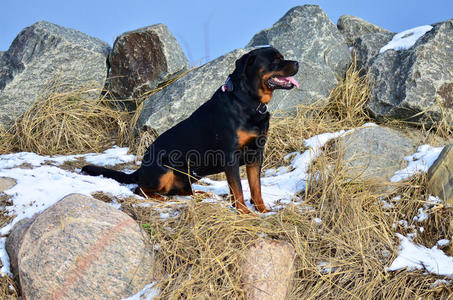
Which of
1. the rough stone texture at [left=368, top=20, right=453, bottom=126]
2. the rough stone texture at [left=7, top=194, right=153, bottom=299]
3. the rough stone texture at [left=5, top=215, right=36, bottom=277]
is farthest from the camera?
the rough stone texture at [left=368, top=20, right=453, bottom=126]

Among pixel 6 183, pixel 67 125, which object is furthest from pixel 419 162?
pixel 67 125

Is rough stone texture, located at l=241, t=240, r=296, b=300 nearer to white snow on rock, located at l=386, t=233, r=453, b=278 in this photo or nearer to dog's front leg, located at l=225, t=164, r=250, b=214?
dog's front leg, located at l=225, t=164, r=250, b=214

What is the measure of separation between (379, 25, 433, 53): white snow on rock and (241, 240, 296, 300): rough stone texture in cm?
398

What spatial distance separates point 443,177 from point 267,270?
187cm

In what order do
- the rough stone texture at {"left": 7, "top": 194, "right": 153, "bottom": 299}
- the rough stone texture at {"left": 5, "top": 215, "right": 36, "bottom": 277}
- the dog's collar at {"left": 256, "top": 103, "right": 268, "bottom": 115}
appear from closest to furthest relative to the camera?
the rough stone texture at {"left": 7, "top": 194, "right": 153, "bottom": 299} < the rough stone texture at {"left": 5, "top": 215, "right": 36, "bottom": 277} < the dog's collar at {"left": 256, "top": 103, "right": 268, "bottom": 115}

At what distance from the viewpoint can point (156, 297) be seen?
2.91m

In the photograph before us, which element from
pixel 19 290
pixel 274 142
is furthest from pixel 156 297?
pixel 274 142

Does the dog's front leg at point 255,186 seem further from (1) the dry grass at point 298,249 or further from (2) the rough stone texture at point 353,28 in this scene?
(2) the rough stone texture at point 353,28

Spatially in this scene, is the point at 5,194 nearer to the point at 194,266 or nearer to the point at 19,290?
the point at 19,290

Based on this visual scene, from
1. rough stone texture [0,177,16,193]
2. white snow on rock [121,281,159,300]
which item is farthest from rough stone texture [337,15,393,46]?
white snow on rock [121,281,159,300]

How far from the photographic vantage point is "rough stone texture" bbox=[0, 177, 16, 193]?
3.76 metres

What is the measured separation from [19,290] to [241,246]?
150 cm

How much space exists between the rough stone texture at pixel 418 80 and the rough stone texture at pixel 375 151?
0.56 m

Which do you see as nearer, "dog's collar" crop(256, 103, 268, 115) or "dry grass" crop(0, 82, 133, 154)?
"dog's collar" crop(256, 103, 268, 115)
